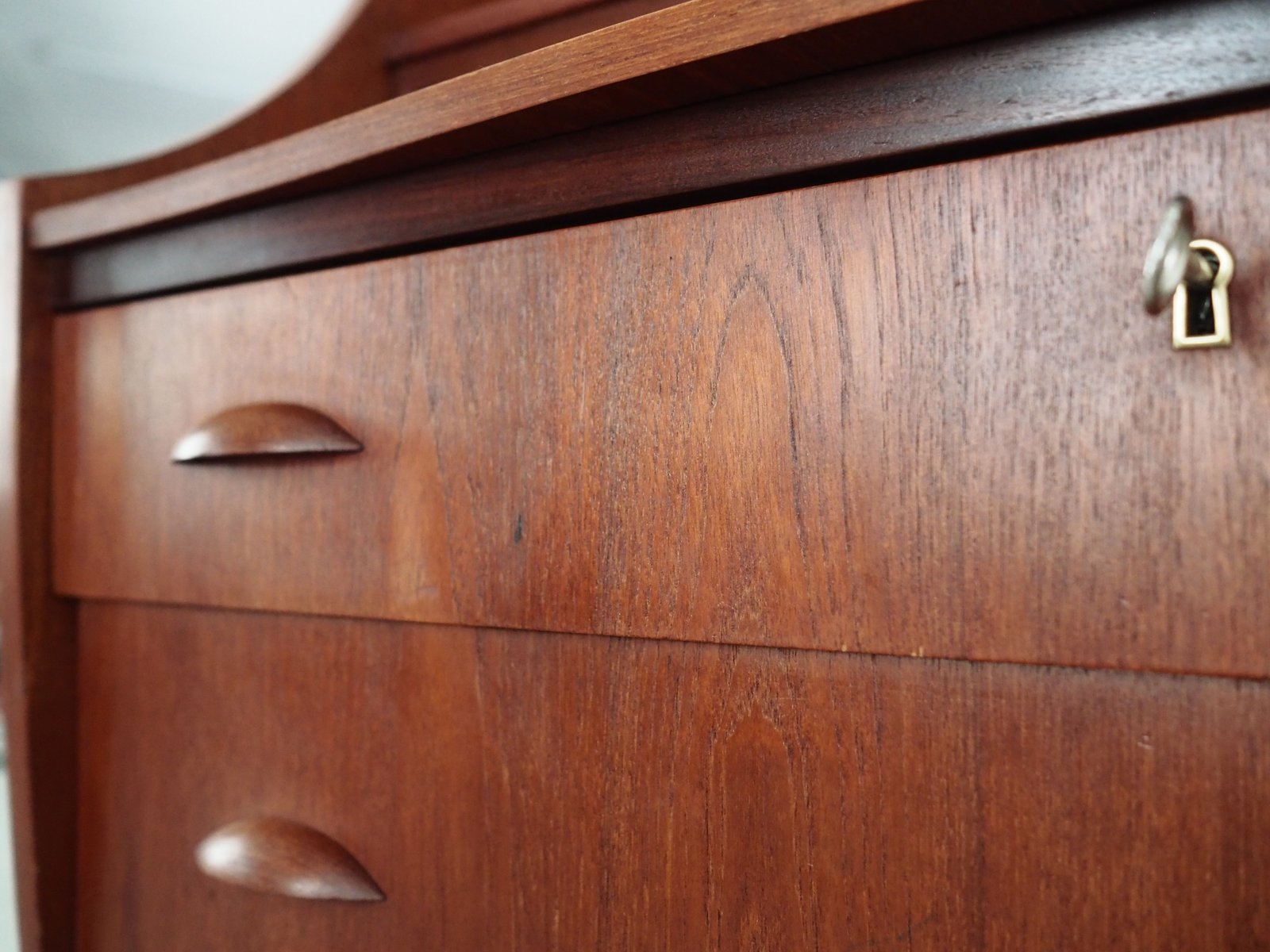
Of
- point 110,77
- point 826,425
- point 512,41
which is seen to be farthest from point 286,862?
point 110,77

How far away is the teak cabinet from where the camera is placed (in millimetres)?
250

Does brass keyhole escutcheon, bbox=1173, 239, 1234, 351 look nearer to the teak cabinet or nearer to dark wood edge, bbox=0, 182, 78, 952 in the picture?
the teak cabinet

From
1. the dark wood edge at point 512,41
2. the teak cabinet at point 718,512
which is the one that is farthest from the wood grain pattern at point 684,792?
the dark wood edge at point 512,41

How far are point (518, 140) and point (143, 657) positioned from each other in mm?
340

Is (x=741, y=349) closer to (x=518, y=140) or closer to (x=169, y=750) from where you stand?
(x=518, y=140)

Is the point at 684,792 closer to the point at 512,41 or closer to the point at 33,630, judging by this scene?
the point at 33,630

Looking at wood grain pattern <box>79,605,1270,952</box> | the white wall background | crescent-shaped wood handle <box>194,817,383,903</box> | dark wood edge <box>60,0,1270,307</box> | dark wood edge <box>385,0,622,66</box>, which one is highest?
the white wall background

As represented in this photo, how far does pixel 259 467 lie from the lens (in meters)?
0.44

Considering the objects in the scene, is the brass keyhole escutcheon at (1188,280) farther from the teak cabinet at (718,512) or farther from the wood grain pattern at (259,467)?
the wood grain pattern at (259,467)

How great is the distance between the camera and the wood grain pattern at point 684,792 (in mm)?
254

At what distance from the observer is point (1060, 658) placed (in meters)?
0.26

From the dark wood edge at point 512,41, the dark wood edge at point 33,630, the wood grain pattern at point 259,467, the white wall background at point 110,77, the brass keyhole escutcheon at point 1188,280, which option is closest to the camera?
the brass keyhole escutcheon at point 1188,280

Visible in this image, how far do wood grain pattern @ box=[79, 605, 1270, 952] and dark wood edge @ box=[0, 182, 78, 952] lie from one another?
5 cm

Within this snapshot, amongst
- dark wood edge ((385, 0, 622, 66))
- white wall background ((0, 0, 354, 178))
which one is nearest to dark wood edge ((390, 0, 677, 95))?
dark wood edge ((385, 0, 622, 66))
